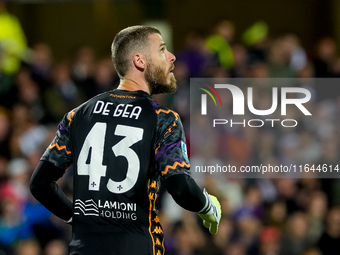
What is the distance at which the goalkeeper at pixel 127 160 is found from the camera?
12.3 ft

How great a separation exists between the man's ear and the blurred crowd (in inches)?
214

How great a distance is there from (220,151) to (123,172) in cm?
657

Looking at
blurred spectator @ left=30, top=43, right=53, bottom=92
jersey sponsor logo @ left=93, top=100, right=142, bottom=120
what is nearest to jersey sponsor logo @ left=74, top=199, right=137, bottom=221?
jersey sponsor logo @ left=93, top=100, right=142, bottom=120

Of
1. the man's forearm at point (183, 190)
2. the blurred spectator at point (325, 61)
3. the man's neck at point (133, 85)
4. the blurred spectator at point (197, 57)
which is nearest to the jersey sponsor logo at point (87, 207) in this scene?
the man's forearm at point (183, 190)

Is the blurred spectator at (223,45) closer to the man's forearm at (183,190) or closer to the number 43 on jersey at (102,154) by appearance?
the number 43 on jersey at (102,154)

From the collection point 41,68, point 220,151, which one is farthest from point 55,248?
point 41,68

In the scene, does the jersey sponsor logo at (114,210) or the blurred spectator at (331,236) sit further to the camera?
the blurred spectator at (331,236)

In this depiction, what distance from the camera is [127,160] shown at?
3764 millimetres

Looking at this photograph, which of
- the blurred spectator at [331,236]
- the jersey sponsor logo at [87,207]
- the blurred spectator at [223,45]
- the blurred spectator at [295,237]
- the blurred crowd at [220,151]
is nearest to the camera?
the jersey sponsor logo at [87,207]

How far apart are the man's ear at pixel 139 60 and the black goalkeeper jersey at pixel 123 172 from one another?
0.61ft

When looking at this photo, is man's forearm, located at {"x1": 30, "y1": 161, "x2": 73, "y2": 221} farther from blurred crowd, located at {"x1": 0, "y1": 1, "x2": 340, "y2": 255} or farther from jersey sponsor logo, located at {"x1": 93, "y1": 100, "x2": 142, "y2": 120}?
blurred crowd, located at {"x1": 0, "y1": 1, "x2": 340, "y2": 255}

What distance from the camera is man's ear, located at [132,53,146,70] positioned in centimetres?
396

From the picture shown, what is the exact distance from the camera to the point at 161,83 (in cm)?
401

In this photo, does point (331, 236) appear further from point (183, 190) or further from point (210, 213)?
point (183, 190)
